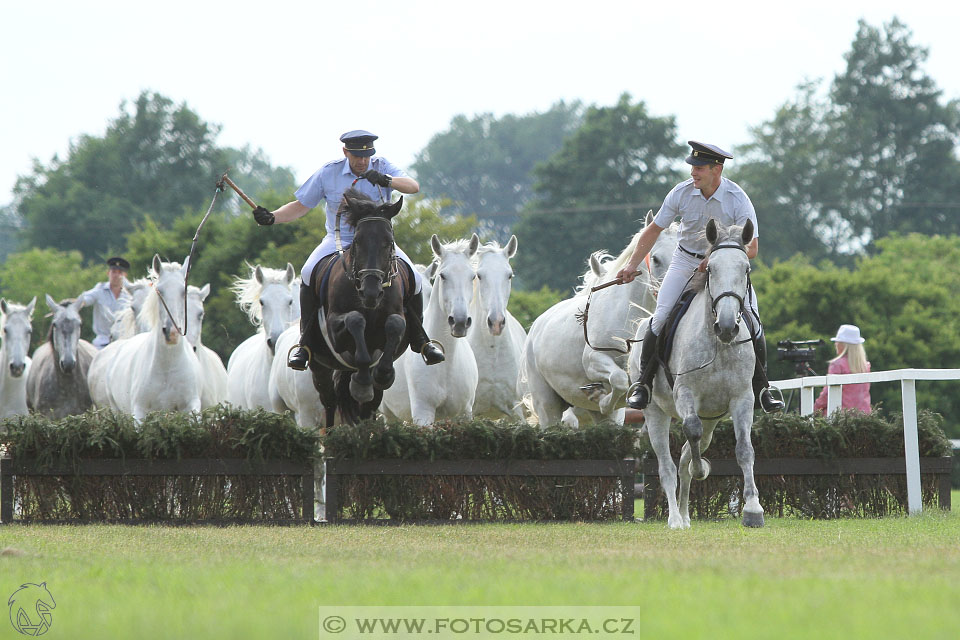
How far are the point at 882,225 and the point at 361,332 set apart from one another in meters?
50.9

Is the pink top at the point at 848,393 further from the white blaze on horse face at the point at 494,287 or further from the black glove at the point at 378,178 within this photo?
the black glove at the point at 378,178

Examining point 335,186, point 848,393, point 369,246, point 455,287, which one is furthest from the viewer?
point 848,393

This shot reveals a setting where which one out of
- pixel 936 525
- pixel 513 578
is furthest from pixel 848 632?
pixel 936 525

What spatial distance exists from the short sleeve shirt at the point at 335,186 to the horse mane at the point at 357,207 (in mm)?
501

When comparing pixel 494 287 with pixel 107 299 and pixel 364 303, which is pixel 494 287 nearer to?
pixel 364 303

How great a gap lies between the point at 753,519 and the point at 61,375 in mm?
10681

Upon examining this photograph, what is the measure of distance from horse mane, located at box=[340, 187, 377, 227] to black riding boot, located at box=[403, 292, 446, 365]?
1010mm

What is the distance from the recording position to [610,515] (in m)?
10.8

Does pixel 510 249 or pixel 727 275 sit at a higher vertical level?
pixel 510 249

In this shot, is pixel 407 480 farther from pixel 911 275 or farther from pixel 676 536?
pixel 911 275

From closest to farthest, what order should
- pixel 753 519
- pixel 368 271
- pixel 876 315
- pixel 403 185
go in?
1. pixel 753 519
2. pixel 368 271
3. pixel 403 185
4. pixel 876 315

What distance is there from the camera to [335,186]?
11.2 meters

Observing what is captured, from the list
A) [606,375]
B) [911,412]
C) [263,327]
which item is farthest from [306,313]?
[911,412]

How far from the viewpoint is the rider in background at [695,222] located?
31.9ft
